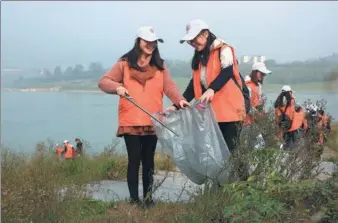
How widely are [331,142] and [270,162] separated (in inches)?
25.5

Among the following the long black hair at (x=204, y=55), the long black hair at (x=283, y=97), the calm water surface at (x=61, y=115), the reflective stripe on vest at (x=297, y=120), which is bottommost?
the calm water surface at (x=61, y=115)

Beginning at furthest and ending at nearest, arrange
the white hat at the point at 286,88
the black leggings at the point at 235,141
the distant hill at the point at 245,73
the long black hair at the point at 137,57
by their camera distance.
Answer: the white hat at the point at 286,88 < the long black hair at the point at 137,57 < the black leggings at the point at 235,141 < the distant hill at the point at 245,73

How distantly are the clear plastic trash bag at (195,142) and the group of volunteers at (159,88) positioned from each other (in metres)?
0.10

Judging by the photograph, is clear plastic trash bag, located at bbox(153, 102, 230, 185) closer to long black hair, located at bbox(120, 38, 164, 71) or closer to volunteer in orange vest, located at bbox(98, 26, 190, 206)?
volunteer in orange vest, located at bbox(98, 26, 190, 206)

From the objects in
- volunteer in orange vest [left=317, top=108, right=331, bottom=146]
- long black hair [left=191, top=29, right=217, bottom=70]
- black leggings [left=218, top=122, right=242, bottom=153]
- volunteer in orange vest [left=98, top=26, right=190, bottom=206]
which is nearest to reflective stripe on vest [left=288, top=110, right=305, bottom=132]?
volunteer in orange vest [left=317, top=108, right=331, bottom=146]

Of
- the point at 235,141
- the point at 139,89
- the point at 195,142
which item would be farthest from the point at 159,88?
the point at 235,141

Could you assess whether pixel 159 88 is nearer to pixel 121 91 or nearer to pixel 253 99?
pixel 121 91

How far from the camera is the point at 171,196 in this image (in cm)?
512

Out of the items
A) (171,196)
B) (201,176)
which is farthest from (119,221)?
(171,196)

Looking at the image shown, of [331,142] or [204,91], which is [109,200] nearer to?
[204,91]

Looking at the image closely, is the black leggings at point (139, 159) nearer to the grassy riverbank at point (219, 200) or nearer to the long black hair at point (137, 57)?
the grassy riverbank at point (219, 200)

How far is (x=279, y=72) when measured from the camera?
6.55 metres

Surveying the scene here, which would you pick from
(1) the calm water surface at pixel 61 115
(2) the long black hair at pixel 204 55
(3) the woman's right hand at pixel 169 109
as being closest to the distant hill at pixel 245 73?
(2) the long black hair at pixel 204 55

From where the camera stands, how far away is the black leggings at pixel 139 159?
15.7 ft
